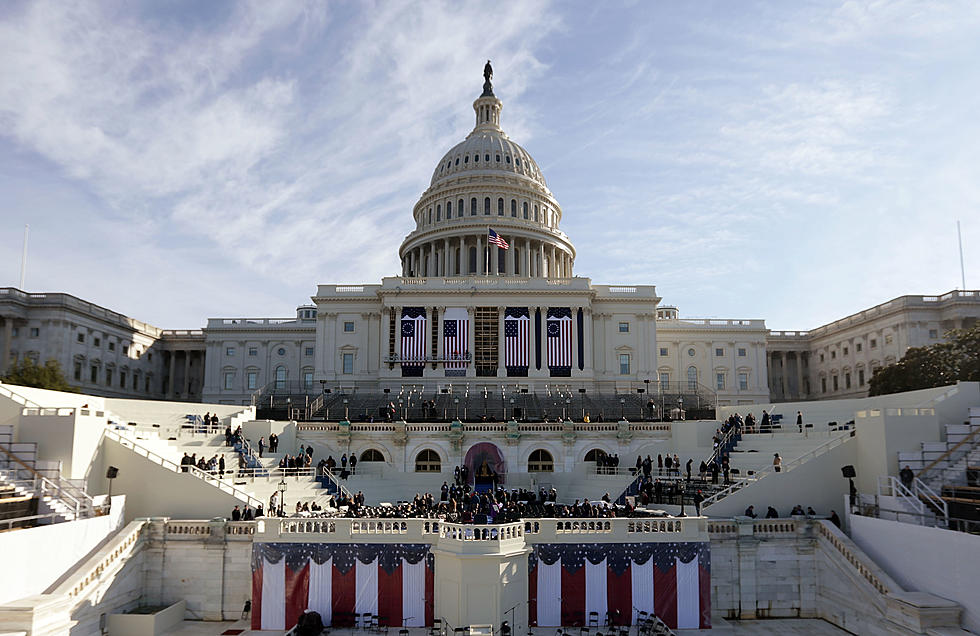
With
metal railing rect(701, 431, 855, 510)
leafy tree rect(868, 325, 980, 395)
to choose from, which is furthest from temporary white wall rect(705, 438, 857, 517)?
leafy tree rect(868, 325, 980, 395)

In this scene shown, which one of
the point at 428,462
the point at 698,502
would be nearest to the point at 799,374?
the point at 428,462

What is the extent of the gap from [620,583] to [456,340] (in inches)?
1894

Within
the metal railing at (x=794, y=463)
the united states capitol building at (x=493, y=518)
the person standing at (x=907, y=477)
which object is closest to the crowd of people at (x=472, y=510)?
the united states capitol building at (x=493, y=518)

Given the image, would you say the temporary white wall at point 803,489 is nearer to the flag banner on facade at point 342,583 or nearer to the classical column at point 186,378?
the flag banner on facade at point 342,583

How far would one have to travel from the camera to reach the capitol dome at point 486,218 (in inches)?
3816

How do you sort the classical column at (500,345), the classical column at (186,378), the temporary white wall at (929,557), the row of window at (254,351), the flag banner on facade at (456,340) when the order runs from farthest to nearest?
the classical column at (186,378) → the row of window at (254,351) → the flag banner on facade at (456,340) → the classical column at (500,345) → the temporary white wall at (929,557)

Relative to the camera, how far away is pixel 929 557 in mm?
26312

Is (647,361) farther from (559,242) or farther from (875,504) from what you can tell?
(875,504)

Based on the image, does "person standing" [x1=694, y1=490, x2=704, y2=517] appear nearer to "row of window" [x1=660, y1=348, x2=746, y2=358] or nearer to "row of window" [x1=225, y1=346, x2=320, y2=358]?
"row of window" [x1=660, y1=348, x2=746, y2=358]

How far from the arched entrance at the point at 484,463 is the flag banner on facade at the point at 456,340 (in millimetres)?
24206

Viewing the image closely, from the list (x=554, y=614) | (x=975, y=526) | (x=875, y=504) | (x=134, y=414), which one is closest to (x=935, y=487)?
(x=875, y=504)

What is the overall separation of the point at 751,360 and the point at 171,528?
78.3 meters

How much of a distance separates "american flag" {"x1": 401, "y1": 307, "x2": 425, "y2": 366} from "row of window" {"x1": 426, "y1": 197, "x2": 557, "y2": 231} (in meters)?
28.0

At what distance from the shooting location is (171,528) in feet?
104
